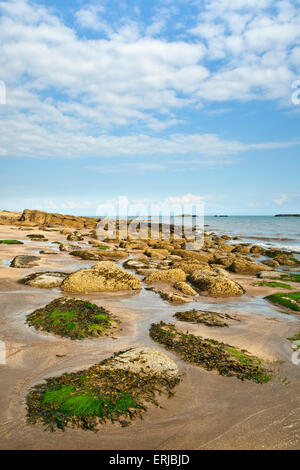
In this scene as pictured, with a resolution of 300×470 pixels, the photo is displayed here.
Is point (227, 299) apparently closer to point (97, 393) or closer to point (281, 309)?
point (281, 309)

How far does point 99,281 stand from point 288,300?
5.95 m

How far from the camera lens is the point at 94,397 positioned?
3352mm

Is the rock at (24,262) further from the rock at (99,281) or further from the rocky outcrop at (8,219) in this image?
the rocky outcrop at (8,219)

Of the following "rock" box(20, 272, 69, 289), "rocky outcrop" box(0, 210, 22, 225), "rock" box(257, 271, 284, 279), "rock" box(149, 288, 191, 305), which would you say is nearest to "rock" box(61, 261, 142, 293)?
"rock" box(20, 272, 69, 289)

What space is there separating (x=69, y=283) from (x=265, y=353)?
5.80 meters

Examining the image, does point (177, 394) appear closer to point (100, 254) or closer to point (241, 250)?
point (100, 254)

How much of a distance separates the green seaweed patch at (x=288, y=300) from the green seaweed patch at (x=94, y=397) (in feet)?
18.9

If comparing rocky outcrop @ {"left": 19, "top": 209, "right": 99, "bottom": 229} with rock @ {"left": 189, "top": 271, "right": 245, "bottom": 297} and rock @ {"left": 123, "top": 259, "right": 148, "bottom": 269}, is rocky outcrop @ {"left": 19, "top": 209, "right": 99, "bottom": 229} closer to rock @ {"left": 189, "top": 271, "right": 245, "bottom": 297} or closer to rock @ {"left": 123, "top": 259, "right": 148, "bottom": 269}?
rock @ {"left": 123, "top": 259, "right": 148, "bottom": 269}

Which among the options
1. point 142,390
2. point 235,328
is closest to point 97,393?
point 142,390

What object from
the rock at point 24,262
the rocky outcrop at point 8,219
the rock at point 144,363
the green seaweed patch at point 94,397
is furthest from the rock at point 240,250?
the rocky outcrop at point 8,219

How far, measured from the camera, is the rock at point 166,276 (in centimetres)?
1065

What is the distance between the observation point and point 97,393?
3.43 metres

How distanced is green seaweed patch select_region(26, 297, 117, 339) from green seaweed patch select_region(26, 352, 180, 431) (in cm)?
152
